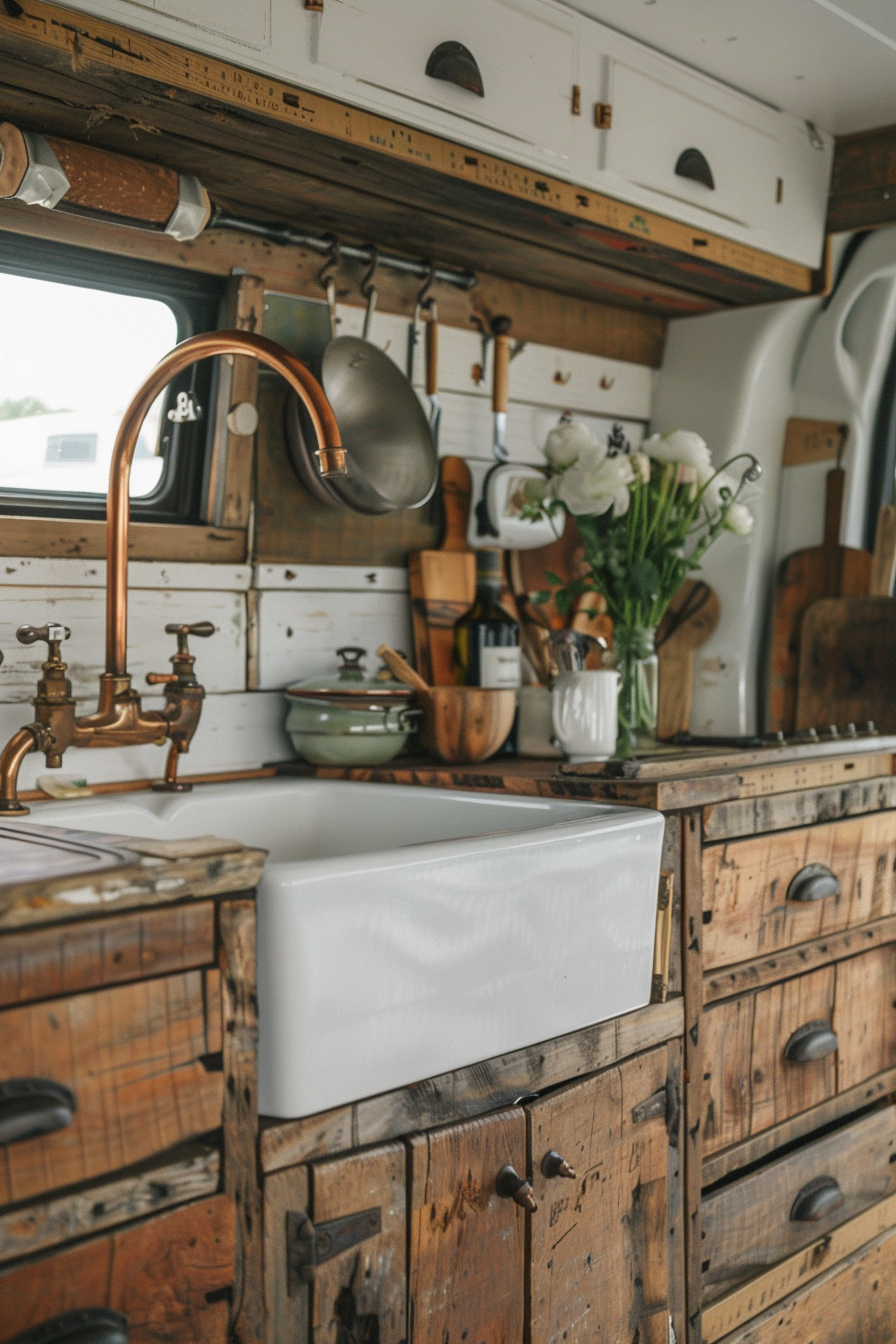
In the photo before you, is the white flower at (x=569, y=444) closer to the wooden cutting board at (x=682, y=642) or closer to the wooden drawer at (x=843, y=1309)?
the wooden cutting board at (x=682, y=642)

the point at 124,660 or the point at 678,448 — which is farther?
the point at 678,448

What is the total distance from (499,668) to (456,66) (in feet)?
2.79

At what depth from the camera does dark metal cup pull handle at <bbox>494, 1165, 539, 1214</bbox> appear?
1.21m

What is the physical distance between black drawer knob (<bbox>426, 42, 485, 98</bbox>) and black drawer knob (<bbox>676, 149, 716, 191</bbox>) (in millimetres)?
468

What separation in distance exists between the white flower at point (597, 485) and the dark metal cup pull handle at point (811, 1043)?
0.79 metres

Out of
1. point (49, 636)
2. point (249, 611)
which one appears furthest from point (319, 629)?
point (49, 636)

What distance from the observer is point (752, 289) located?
229 cm

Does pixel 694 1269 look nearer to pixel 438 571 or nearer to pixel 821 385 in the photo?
pixel 438 571

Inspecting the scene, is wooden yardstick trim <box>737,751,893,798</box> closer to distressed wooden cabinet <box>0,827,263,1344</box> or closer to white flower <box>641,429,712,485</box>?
white flower <box>641,429,712,485</box>

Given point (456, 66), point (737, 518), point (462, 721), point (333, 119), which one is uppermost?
point (456, 66)

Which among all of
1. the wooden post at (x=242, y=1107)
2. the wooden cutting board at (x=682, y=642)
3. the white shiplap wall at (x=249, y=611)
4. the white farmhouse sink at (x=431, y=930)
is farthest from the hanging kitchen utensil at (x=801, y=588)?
the wooden post at (x=242, y=1107)

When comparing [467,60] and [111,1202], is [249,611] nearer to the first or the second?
[467,60]

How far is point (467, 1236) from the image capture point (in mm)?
1189

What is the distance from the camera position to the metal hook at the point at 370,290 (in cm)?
191
